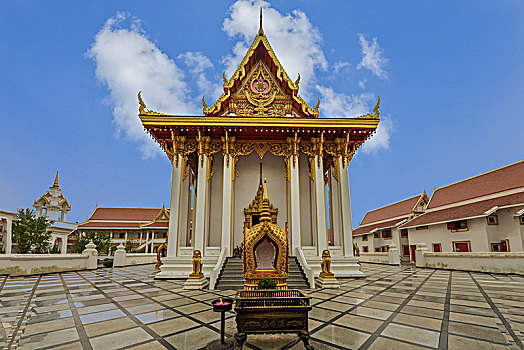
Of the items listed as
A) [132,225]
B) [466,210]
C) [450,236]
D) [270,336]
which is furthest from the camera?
[132,225]

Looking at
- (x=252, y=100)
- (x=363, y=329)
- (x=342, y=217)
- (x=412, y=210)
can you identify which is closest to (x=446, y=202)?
(x=412, y=210)

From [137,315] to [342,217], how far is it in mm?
7960

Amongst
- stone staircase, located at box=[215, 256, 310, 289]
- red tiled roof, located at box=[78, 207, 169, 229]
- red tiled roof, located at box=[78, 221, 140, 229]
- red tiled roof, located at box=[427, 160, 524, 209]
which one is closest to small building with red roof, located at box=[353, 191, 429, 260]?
red tiled roof, located at box=[427, 160, 524, 209]

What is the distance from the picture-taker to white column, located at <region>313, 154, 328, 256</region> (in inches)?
385

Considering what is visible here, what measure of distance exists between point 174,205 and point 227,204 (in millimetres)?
2021

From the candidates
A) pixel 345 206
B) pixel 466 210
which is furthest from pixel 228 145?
pixel 466 210

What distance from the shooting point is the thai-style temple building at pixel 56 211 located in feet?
88.4

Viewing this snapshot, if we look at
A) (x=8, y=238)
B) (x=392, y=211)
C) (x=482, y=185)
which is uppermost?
(x=482, y=185)

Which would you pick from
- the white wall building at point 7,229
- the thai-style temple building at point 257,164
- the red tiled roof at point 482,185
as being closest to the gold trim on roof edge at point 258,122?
the thai-style temple building at point 257,164

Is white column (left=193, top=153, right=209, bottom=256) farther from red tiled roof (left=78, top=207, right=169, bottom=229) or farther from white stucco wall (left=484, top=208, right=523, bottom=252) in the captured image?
red tiled roof (left=78, top=207, right=169, bottom=229)

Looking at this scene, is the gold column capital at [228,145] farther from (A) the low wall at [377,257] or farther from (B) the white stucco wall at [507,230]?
(B) the white stucco wall at [507,230]

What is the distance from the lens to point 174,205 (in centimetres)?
1001

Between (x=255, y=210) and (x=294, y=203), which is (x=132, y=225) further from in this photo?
(x=294, y=203)

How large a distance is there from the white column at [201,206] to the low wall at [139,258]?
31.2 ft
